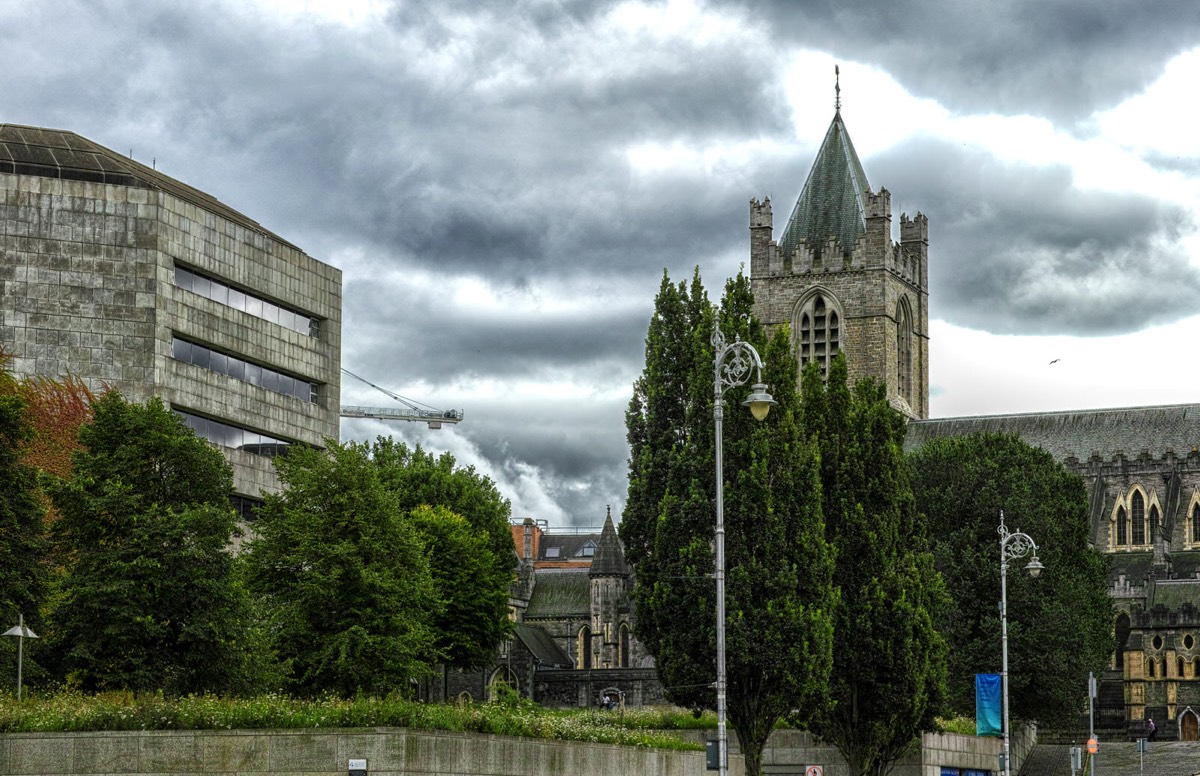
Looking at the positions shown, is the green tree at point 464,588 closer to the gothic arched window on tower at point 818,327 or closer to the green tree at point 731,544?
the green tree at point 731,544

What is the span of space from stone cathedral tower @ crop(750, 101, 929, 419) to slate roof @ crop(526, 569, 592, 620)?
21.7 metres

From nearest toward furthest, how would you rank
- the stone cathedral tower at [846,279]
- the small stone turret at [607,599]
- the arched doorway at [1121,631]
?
the arched doorway at [1121,631]
the small stone turret at [607,599]
the stone cathedral tower at [846,279]

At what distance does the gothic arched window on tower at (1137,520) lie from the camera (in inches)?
4281

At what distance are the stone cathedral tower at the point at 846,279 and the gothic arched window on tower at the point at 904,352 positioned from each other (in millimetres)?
70

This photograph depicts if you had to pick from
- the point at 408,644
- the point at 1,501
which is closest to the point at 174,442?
the point at 1,501

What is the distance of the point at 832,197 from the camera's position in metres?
122

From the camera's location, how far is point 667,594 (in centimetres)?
4172

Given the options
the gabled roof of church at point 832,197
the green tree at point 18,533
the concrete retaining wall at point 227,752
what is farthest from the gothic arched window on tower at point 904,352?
the concrete retaining wall at point 227,752

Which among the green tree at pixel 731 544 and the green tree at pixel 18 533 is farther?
the green tree at pixel 731 544

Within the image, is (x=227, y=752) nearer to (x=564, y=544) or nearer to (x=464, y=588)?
(x=464, y=588)

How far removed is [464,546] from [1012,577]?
23.4 metres

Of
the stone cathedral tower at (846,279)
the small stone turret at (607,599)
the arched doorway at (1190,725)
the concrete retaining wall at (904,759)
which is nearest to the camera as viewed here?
the concrete retaining wall at (904,759)

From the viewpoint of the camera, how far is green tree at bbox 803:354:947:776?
4831 centimetres

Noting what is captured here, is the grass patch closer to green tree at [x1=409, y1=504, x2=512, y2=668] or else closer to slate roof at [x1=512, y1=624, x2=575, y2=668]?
green tree at [x1=409, y1=504, x2=512, y2=668]
